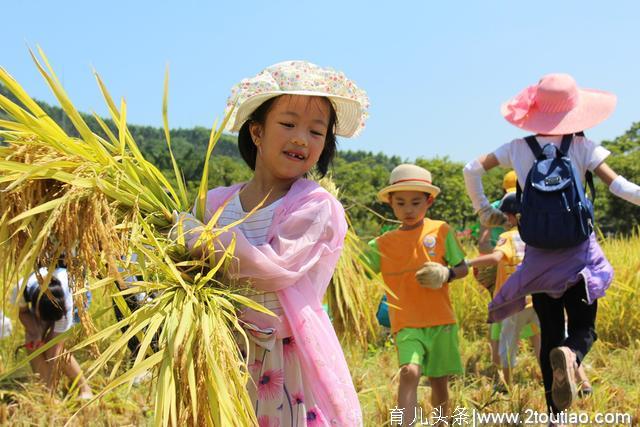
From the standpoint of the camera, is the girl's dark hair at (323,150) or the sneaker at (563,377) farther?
the sneaker at (563,377)

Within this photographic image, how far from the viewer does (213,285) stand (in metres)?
2.13

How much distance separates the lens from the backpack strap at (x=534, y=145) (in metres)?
3.43

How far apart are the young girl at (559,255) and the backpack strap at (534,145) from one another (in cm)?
2

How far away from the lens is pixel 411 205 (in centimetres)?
398

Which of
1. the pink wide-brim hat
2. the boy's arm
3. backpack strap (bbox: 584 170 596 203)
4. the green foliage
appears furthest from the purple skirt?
the green foliage

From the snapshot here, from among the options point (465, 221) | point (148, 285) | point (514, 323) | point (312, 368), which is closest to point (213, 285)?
point (148, 285)

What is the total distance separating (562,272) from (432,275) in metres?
0.62

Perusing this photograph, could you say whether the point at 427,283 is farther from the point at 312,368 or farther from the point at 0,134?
the point at 0,134

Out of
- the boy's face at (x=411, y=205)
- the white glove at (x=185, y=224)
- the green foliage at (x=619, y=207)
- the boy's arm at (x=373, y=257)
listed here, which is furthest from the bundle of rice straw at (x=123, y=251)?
the green foliage at (x=619, y=207)

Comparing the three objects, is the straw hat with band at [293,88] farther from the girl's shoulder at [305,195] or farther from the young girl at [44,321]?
the young girl at [44,321]

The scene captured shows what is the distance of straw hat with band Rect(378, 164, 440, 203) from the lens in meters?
3.88

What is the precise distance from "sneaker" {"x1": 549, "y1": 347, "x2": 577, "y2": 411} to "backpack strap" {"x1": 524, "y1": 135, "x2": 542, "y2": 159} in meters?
0.89

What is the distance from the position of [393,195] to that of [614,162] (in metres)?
13.2

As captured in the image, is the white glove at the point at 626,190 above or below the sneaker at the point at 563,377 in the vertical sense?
above
